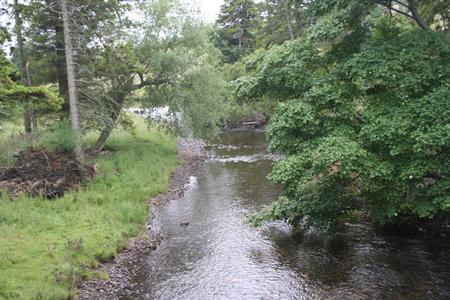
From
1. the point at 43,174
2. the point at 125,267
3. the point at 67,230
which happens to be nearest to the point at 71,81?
the point at 43,174

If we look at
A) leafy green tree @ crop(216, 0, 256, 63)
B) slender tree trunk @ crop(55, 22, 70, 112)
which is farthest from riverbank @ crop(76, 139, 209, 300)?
leafy green tree @ crop(216, 0, 256, 63)

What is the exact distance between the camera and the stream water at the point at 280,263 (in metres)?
7.76

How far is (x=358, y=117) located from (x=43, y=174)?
12734 mm

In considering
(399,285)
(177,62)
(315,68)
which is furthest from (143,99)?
(399,285)

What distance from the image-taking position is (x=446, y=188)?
721cm

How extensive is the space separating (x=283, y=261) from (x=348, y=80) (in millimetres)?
6043

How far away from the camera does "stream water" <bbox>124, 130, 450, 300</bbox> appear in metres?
7.76

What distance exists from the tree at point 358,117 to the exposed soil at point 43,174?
335 inches

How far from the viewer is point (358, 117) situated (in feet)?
30.8

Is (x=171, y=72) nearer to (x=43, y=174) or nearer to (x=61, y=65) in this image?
(x=61, y=65)

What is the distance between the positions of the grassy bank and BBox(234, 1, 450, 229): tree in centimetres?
541

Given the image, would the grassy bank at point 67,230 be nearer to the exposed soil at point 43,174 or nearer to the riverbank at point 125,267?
the riverbank at point 125,267

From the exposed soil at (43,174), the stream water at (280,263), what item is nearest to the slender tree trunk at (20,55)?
the exposed soil at (43,174)

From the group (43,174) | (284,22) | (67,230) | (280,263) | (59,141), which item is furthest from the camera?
(284,22)
